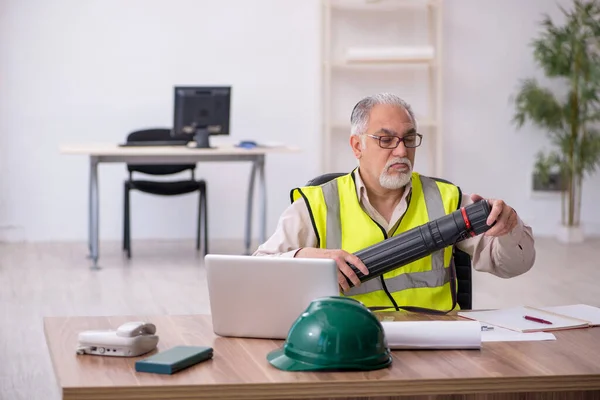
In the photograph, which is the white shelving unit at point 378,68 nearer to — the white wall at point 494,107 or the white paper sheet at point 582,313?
the white wall at point 494,107

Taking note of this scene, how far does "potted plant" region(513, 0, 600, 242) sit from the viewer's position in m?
7.23

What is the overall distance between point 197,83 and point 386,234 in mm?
5014

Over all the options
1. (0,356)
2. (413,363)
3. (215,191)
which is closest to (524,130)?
(215,191)

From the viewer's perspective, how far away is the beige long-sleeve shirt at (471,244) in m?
2.50

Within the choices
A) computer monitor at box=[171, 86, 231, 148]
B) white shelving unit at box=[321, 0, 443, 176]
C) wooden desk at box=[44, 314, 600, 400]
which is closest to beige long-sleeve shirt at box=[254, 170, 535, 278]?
wooden desk at box=[44, 314, 600, 400]

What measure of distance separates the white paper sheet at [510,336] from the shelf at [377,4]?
548 cm

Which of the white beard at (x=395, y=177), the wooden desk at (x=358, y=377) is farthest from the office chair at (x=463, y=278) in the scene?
the wooden desk at (x=358, y=377)

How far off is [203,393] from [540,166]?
608 cm

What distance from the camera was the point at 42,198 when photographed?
7.30 metres

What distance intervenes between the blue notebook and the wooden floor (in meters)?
1.86

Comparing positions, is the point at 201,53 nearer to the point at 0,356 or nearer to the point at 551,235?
the point at 551,235

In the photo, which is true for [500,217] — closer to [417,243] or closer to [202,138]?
[417,243]

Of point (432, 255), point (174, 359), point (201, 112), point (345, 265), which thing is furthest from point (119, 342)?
point (201, 112)

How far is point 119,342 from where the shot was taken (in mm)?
1864
